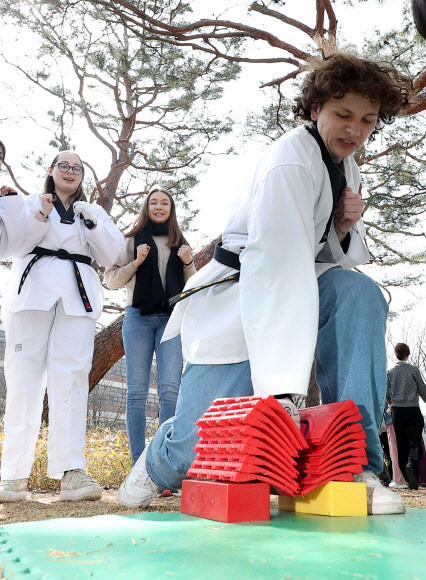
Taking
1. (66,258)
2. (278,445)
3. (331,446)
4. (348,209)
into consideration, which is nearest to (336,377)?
(331,446)

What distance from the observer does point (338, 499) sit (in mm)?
1462

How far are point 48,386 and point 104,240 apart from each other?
2.82 ft

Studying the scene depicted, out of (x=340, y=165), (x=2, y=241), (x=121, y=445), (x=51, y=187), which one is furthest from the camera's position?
(x=121, y=445)

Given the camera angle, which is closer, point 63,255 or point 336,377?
point 336,377

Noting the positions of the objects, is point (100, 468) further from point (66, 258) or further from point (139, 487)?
point (139, 487)

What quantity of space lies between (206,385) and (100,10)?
5811 mm

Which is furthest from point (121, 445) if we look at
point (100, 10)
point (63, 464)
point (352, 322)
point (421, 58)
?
point (421, 58)

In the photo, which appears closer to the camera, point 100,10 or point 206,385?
point 206,385

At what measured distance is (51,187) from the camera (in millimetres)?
3514

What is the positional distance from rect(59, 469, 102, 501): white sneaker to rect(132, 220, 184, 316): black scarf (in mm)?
1002

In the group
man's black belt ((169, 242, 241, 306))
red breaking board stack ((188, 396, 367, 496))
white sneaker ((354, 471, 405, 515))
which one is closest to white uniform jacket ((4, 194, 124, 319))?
man's black belt ((169, 242, 241, 306))

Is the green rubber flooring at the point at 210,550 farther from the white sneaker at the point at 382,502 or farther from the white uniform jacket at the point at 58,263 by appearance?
the white uniform jacket at the point at 58,263

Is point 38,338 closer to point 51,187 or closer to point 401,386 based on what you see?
point 51,187

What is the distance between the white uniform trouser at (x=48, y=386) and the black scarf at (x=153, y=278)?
1.49ft
